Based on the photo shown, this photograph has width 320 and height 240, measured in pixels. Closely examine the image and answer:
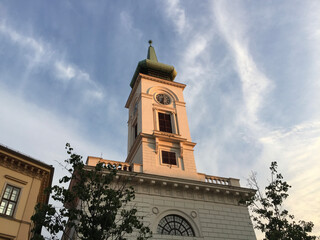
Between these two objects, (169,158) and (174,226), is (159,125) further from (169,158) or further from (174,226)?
(174,226)

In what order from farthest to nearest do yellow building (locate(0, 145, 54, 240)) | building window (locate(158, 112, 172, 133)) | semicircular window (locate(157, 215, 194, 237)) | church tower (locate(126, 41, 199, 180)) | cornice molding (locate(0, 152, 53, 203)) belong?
building window (locate(158, 112, 172, 133)) < church tower (locate(126, 41, 199, 180)) < semicircular window (locate(157, 215, 194, 237)) < cornice molding (locate(0, 152, 53, 203)) < yellow building (locate(0, 145, 54, 240))

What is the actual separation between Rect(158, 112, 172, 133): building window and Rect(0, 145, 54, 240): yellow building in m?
11.4

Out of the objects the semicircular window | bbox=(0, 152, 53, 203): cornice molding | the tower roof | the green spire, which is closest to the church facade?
the semicircular window

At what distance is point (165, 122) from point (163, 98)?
11.1 feet

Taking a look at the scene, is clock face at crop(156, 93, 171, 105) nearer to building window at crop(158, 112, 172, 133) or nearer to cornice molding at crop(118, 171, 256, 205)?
building window at crop(158, 112, 172, 133)

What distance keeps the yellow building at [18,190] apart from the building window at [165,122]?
1141 centimetres

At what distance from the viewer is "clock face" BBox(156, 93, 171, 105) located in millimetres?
28962

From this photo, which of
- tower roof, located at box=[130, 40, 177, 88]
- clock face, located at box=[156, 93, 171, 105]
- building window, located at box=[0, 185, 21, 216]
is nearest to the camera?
building window, located at box=[0, 185, 21, 216]

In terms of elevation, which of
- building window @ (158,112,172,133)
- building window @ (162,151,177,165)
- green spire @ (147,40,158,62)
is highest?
green spire @ (147,40,158,62)

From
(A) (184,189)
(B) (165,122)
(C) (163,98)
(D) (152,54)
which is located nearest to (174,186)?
(A) (184,189)

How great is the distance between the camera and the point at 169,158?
23.9 m

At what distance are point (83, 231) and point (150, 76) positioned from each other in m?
21.5

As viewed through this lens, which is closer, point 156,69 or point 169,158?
point 169,158

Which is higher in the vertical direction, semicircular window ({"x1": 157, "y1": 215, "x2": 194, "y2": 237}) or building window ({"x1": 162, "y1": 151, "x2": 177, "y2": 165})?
building window ({"x1": 162, "y1": 151, "x2": 177, "y2": 165})
